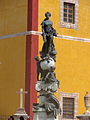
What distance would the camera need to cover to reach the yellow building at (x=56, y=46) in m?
30.7

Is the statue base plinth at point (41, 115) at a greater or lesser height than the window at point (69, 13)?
lesser

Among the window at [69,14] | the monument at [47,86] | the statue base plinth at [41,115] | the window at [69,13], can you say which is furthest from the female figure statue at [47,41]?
the window at [69,13]

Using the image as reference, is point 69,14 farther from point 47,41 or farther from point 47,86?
point 47,86

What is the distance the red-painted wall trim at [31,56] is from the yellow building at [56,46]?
54 mm

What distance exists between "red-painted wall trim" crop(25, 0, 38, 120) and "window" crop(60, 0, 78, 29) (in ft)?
6.16

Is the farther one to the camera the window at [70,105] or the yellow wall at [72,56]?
the window at [70,105]

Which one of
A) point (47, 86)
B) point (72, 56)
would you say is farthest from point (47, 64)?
point (72, 56)

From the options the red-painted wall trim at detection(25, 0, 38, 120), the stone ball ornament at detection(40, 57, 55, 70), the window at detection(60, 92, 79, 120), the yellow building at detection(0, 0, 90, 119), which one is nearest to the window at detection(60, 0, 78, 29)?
the yellow building at detection(0, 0, 90, 119)

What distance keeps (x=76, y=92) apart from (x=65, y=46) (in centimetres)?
253

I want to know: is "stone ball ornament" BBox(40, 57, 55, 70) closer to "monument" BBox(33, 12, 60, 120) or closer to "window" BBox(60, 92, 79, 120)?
"monument" BBox(33, 12, 60, 120)

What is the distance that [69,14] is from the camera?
3222 centimetres

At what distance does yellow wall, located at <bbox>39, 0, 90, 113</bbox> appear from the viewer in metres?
31.2

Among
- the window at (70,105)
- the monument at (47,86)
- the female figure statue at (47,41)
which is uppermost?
the female figure statue at (47,41)

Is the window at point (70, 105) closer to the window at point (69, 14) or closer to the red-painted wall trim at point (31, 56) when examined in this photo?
the red-painted wall trim at point (31, 56)
